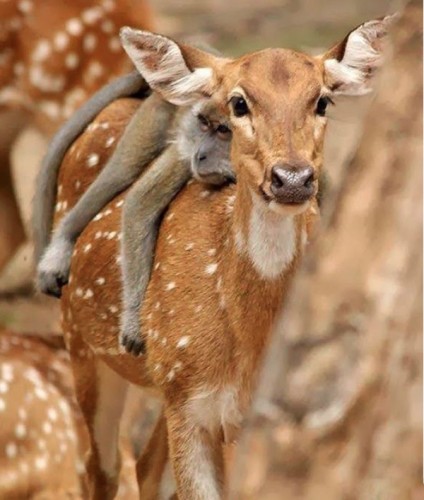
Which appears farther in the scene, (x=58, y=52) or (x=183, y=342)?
(x=58, y=52)

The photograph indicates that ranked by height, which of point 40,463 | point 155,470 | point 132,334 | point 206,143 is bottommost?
point 40,463

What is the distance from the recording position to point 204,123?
15.4ft

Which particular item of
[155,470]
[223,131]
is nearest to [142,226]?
[223,131]

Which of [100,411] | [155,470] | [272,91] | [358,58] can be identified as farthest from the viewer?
[155,470]

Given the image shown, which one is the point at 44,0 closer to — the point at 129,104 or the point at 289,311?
the point at 129,104

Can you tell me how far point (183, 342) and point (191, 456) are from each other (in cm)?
29

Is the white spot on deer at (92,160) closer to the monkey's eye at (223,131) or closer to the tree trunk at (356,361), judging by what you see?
the monkey's eye at (223,131)

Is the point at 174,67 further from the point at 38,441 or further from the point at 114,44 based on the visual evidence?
the point at 114,44

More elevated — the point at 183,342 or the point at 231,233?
the point at 231,233

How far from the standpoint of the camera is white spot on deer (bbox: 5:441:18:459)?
6145 mm

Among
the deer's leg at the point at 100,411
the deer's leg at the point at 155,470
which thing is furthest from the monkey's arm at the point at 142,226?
the deer's leg at the point at 155,470

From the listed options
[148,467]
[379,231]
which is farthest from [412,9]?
[148,467]

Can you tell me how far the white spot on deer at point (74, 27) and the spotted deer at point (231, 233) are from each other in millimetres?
2924

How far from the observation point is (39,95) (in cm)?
771
